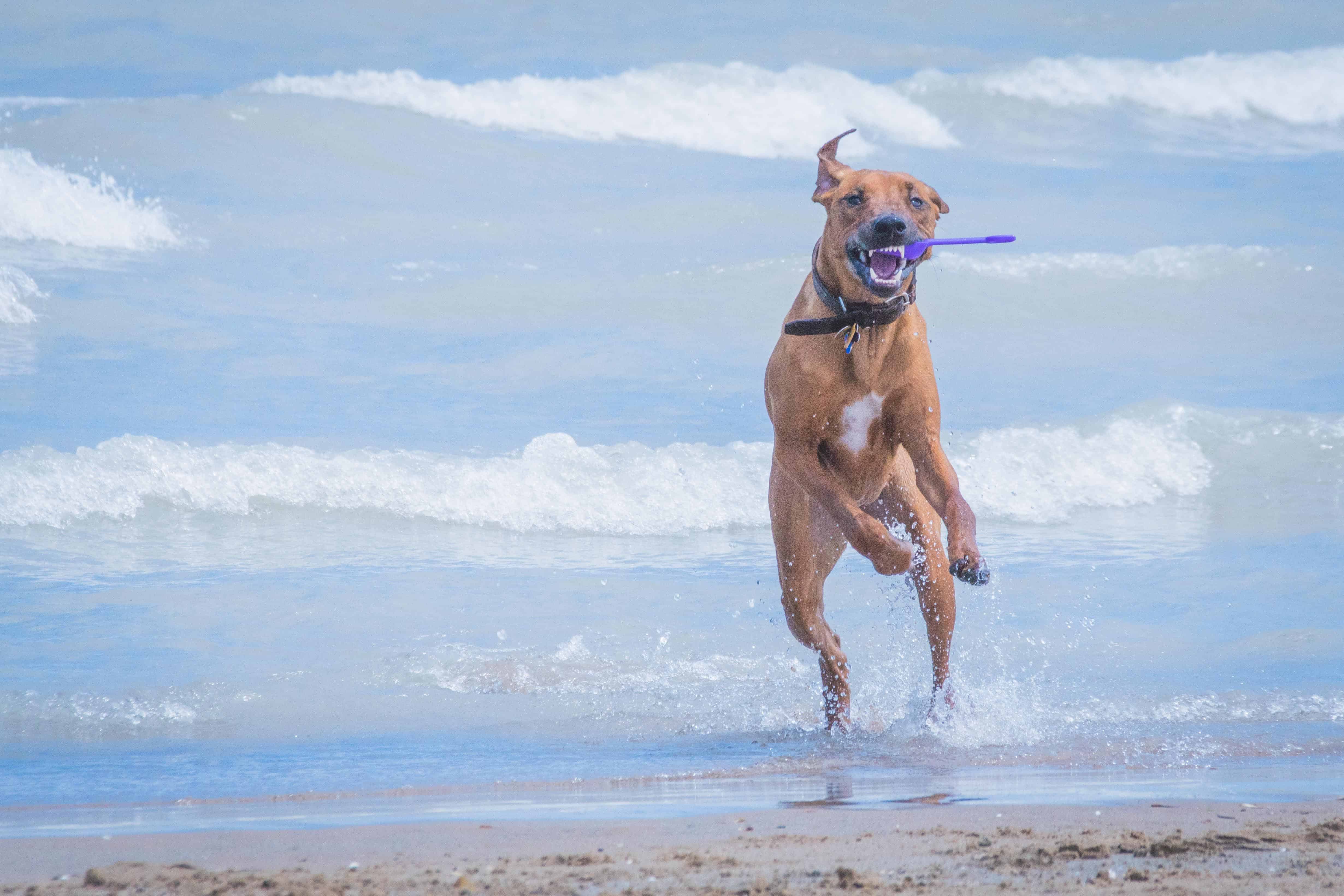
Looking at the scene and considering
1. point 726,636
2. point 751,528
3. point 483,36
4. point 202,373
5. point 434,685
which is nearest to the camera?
point 434,685

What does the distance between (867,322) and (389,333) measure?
11.0 metres

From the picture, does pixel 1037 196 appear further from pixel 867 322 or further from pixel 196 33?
pixel 867 322

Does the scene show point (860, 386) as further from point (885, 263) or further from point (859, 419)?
point (885, 263)

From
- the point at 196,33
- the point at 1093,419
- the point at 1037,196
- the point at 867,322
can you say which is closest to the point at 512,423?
the point at 1093,419

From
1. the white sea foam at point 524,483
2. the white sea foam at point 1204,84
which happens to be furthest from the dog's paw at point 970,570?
the white sea foam at point 1204,84

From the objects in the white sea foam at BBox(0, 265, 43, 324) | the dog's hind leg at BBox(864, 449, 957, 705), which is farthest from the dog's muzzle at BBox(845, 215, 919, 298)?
the white sea foam at BBox(0, 265, 43, 324)

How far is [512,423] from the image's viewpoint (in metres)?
12.0

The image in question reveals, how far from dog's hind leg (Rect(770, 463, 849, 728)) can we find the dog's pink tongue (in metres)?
0.87

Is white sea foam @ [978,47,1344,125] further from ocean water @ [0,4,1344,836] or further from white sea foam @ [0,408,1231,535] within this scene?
white sea foam @ [0,408,1231,535]

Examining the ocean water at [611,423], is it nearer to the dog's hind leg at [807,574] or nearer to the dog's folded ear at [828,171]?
the dog's hind leg at [807,574]

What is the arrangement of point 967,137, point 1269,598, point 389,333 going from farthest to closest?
point 967,137
point 389,333
point 1269,598

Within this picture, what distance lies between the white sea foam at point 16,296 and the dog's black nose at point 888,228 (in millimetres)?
11621

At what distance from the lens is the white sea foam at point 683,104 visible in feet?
68.9

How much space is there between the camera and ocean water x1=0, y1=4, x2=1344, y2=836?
15.3 feet
